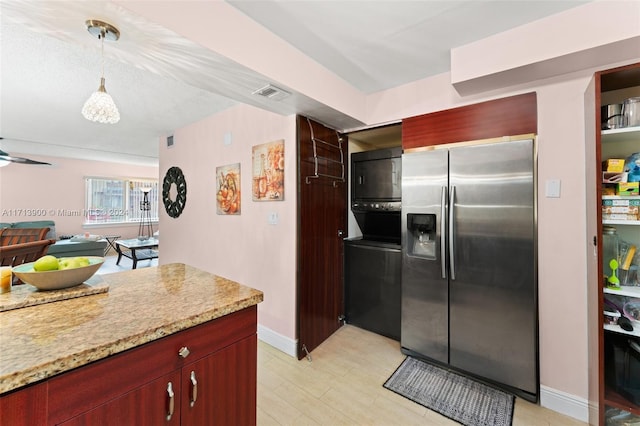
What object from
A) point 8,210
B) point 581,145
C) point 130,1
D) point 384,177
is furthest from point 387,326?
point 8,210

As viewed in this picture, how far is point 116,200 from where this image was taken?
747 cm

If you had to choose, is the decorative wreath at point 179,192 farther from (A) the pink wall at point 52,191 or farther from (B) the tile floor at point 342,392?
(A) the pink wall at point 52,191

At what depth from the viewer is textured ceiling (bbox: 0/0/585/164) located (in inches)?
50.0

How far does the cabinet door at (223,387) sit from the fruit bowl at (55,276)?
69 centimetres

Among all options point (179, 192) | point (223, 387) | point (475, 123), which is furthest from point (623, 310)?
point (179, 192)

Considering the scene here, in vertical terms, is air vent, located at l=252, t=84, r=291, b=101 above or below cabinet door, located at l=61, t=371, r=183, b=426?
above

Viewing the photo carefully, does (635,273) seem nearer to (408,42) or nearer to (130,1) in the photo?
(408,42)

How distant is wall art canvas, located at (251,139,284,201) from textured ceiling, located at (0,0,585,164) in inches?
17.7

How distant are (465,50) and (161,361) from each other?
2465mm

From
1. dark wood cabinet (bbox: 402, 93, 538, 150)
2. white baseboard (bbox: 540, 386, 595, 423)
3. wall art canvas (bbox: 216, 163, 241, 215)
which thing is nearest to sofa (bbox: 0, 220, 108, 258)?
wall art canvas (bbox: 216, 163, 241, 215)

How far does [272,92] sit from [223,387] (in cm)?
179

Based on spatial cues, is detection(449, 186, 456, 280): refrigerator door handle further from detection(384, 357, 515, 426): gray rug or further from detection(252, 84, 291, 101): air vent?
detection(252, 84, 291, 101): air vent

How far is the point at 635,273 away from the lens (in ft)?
4.80

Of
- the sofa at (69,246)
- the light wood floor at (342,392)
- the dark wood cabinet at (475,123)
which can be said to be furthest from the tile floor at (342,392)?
the sofa at (69,246)
